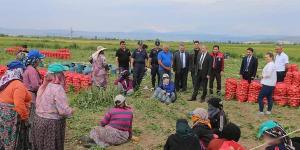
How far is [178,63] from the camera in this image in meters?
15.2

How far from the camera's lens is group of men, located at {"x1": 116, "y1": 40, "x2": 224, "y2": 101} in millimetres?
13906

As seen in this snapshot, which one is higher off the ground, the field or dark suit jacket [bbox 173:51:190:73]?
dark suit jacket [bbox 173:51:190:73]

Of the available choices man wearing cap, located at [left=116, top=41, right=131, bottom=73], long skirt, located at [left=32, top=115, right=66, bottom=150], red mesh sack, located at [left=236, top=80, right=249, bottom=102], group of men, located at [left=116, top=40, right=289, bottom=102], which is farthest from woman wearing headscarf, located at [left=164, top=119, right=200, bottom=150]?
man wearing cap, located at [left=116, top=41, right=131, bottom=73]

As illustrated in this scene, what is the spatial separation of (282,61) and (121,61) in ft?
17.6

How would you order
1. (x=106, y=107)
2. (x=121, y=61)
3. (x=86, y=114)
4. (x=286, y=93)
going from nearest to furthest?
1. (x=86, y=114)
2. (x=106, y=107)
3. (x=286, y=93)
4. (x=121, y=61)

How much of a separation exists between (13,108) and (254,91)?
8927 mm

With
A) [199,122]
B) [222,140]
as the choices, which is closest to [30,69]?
[199,122]

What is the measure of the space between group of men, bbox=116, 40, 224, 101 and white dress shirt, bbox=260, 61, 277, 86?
7.85 feet

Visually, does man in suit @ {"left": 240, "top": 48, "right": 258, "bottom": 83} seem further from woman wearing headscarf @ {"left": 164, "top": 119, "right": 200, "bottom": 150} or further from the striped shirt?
woman wearing headscarf @ {"left": 164, "top": 119, "right": 200, "bottom": 150}

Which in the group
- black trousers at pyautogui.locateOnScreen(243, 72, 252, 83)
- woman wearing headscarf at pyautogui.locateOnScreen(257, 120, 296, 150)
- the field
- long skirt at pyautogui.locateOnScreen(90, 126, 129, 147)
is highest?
woman wearing headscarf at pyautogui.locateOnScreen(257, 120, 296, 150)

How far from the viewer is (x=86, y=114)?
11.2 metres

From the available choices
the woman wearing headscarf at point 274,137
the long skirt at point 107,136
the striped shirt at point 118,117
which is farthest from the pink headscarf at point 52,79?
the woman wearing headscarf at point 274,137

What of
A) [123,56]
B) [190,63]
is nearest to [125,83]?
[123,56]

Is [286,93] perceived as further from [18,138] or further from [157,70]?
[18,138]
